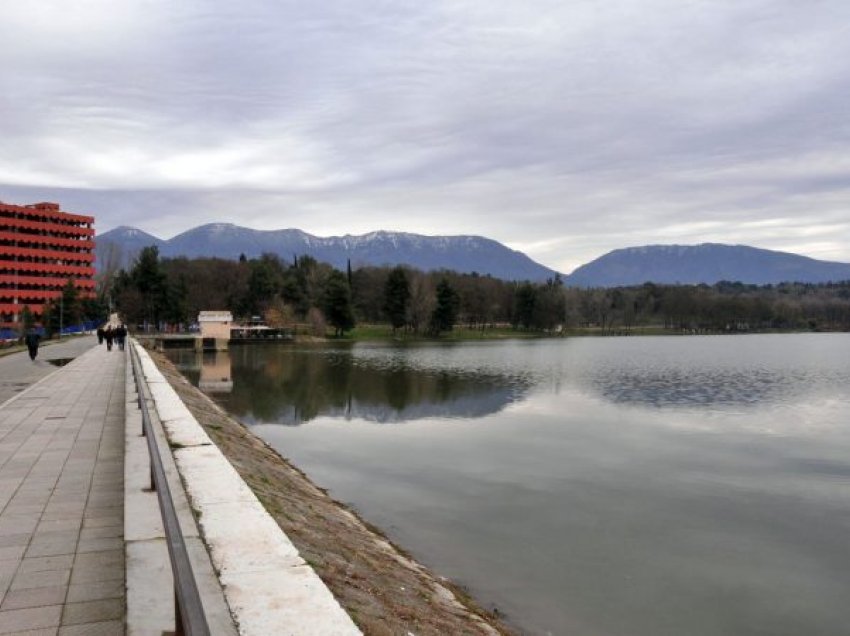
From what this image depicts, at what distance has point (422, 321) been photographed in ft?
374

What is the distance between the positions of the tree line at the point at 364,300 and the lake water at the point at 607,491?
242 feet

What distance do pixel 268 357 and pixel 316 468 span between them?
180 ft

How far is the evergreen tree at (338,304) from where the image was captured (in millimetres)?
108938

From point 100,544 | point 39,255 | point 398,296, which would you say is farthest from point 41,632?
point 39,255

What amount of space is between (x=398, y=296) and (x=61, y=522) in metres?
104

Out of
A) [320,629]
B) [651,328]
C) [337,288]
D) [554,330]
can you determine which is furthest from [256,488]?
[651,328]

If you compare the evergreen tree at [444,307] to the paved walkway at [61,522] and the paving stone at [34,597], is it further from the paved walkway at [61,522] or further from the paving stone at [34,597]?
the paving stone at [34,597]

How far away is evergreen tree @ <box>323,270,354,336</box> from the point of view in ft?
357

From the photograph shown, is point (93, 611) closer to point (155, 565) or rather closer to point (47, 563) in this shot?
point (155, 565)

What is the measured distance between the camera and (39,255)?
11681 centimetres

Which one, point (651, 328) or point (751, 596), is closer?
point (751, 596)

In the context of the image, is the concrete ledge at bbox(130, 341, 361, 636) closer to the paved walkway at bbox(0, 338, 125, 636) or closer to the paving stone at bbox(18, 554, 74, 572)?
the paved walkway at bbox(0, 338, 125, 636)

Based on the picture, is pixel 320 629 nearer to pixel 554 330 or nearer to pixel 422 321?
pixel 422 321

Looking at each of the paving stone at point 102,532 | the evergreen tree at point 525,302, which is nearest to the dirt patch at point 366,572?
the paving stone at point 102,532
